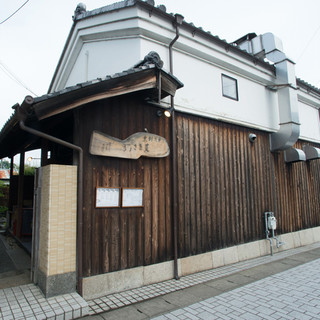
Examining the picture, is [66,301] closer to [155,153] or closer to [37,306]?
[37,306]

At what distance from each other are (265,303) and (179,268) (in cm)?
216

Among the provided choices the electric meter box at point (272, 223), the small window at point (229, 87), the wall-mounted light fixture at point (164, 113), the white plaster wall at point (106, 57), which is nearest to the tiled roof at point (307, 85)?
the small window at point (229, 87)

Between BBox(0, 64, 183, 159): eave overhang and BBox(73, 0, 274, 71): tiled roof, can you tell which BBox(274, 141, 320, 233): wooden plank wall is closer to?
BBox(73, 0, 274, 71): tiled roof

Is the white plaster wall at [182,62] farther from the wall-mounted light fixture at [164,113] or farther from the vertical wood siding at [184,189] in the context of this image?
the vertical wood siding at [184,189]

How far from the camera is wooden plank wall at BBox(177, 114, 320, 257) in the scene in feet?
22.8

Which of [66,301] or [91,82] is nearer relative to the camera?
[66,301]

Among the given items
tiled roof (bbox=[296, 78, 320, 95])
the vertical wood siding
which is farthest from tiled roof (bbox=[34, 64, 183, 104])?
tiled roof (bbox=[296, 78, 320, 95])

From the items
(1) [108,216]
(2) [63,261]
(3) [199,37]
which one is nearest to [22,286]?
(2) [63,261]

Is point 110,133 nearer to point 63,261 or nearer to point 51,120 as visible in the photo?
point 51,120

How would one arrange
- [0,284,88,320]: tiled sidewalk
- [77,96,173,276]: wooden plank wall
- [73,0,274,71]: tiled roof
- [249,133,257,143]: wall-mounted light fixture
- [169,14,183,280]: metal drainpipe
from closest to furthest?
[0,284,88,320]: tiled sidewalk → [77,96,173,276]: wooden plank wall → [169,14,183,280]: metal drainpipe → [73,0,274,71]: tiled roof → [249,133,257,143]: wall-mounted light fixture

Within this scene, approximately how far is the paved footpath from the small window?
547 centimetres

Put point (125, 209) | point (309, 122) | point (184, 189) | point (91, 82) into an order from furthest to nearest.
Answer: point (309, 122) < point (184, 189) < point (125, 209) < point (91, 82)

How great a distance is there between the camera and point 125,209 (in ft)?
18.8

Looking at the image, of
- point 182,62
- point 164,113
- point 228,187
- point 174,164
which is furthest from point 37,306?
point 182,62
